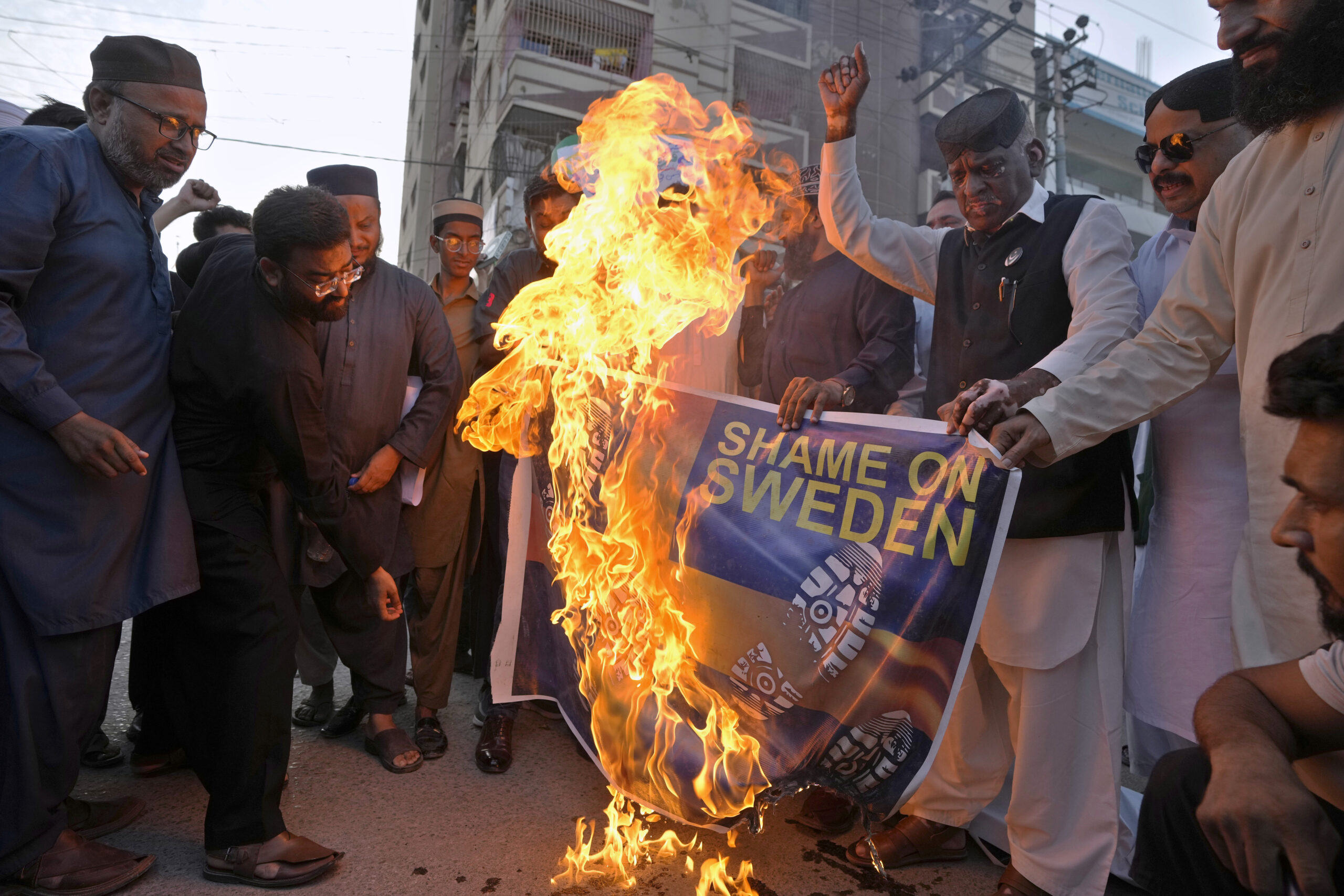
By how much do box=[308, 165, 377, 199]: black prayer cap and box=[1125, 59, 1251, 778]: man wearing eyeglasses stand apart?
3.50m

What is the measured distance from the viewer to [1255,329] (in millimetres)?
2258

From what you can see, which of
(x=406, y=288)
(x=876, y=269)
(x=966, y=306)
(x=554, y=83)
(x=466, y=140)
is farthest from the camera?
(x=466, y=140)

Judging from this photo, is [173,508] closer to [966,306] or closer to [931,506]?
[931,506]

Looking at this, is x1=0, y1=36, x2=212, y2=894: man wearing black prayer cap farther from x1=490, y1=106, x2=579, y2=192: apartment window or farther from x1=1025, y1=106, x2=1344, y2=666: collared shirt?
x1=490, y1=106, x2=579, y2=192: apartment window

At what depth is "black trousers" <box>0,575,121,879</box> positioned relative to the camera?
241 cm

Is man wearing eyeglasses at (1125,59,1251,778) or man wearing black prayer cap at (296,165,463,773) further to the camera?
man wearing black prayer cap at (296,165,463,773)

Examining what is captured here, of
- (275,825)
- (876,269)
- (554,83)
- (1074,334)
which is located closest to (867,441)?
(1074,334)

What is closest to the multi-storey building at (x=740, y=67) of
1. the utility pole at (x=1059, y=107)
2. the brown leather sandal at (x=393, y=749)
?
the utility pole at (x=1059, y=107)

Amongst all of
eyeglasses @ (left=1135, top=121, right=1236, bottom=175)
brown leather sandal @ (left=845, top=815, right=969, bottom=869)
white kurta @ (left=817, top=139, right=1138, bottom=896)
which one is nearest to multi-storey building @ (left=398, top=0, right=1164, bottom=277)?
eyeglasses @ (left=1135, top=121, right=1236, bottom=175)

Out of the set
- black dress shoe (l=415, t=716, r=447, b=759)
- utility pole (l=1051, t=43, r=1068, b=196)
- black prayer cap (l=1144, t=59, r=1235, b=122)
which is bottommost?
black dress shoe (l=415, t=716, r=447, b=759)

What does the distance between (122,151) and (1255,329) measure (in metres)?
3.72

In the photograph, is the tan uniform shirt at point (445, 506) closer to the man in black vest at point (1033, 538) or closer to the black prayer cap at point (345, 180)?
the black prayer cap at point (345, 180)

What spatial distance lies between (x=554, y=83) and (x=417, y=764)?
20321 millimetres

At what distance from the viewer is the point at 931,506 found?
101 inches
